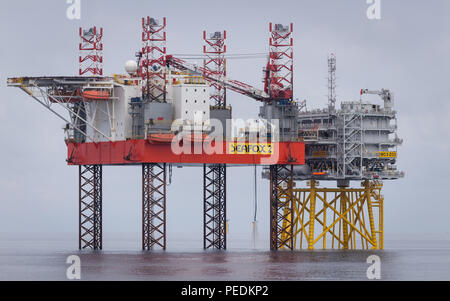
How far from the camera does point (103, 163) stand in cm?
7931

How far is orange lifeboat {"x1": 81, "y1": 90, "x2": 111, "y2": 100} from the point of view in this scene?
7675 centimetres

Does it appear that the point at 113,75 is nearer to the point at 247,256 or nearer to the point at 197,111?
the point at 197,111

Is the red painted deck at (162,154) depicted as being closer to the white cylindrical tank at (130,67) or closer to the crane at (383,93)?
the white cylindrical tank at (130,67)

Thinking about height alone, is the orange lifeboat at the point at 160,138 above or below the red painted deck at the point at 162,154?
above

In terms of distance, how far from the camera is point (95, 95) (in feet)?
252

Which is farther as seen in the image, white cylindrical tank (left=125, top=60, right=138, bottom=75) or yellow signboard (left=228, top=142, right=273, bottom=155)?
white cylindrical tank (left=125, top=60, right=138, bottom=75)

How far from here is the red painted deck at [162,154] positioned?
75.6m

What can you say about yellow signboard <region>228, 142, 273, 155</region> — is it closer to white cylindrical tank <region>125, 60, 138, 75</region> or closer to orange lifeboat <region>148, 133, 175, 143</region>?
orange lifeboat <region>148, 133, 175, 143</region>

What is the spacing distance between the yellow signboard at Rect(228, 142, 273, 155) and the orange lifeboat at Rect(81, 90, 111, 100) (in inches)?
363

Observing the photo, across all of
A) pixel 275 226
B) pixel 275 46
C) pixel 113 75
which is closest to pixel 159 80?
pixel 113 75

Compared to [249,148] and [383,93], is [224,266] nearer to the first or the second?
[249,148]

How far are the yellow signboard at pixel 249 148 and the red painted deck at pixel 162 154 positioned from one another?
5.4 inches

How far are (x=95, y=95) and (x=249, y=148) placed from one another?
36.6 ft

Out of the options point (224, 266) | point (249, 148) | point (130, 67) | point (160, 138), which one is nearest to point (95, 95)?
point (130, 67)
